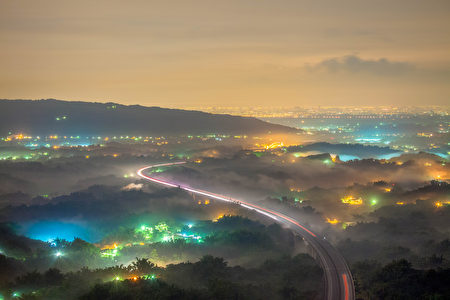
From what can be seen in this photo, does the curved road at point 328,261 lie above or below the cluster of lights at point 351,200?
above

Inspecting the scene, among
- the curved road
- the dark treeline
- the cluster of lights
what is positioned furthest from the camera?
the cluster of lights

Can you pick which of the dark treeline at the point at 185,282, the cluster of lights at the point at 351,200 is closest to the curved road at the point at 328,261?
the dark treeline at the point at 185,282

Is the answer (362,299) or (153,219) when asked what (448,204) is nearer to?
(362,299)

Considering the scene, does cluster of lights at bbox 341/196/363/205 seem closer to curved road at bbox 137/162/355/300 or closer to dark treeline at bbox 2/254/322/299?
curved road at bbox 137/162/355/300

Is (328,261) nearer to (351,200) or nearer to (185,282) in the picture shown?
(185,282)

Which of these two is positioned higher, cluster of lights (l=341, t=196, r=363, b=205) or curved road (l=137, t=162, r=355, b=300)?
curved road (l=137, t=162, r=355, b=300)

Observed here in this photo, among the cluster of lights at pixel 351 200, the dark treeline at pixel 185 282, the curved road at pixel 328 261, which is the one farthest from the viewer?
the cluster of lights at pixel 351 200

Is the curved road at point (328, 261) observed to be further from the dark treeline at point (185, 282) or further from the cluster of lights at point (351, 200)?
the cluster of lights at point (351, 200)

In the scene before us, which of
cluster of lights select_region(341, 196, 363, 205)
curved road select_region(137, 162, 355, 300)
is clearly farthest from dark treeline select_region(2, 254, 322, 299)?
cluster of lights select_region(341, 196, 363, 205)

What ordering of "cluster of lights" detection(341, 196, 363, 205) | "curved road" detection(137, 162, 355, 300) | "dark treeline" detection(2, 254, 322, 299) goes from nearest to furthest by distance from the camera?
1. "curved road" detection(137, 162, 355, 300)
2. "dark treeline" detection(2, 254, 322, 299)
3. "cluster of lights" detection(341, 196, 363, 205)

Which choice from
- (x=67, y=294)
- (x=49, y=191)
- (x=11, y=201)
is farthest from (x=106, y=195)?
(x=67, y=294)

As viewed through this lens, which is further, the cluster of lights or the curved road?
the cluster of lights
